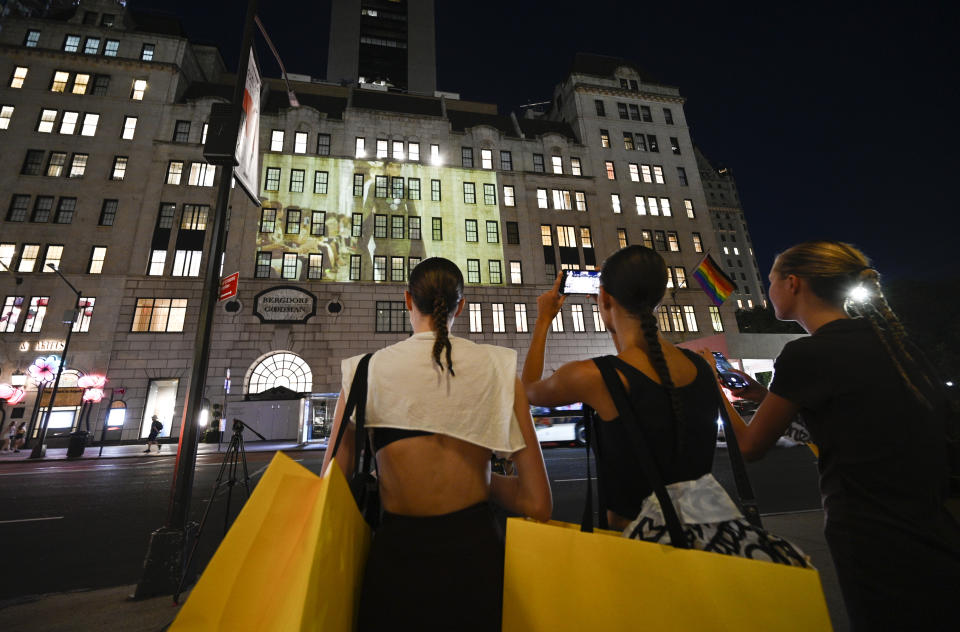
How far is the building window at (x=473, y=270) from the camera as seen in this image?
28202mm

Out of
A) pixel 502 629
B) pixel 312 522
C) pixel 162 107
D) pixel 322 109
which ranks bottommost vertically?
pixel 502 629

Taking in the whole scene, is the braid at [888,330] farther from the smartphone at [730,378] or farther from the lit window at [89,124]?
the lit window at [89,124]

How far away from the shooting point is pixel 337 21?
47.8m

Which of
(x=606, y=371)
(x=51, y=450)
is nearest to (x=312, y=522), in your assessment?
(x=606, y=371)

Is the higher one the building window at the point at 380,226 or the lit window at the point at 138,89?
the lit window at the point at 138,89

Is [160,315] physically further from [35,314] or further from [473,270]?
[473,270]

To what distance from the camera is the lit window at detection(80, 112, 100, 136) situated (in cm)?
2652

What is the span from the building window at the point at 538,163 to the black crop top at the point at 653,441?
33.7 metres

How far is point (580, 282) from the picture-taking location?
123 inches

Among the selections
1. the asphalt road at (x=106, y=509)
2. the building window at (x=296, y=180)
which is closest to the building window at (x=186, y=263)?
the building window at (x=296, y=180)

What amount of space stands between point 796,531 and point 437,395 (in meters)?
6.24

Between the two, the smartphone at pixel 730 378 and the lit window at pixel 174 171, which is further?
the lit window at pixel 174 171

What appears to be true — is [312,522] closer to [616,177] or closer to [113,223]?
[113,223]

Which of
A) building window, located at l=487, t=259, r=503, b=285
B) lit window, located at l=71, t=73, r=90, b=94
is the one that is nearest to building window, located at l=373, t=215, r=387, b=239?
building window, located at l=487, t=259, r=503, b=285
